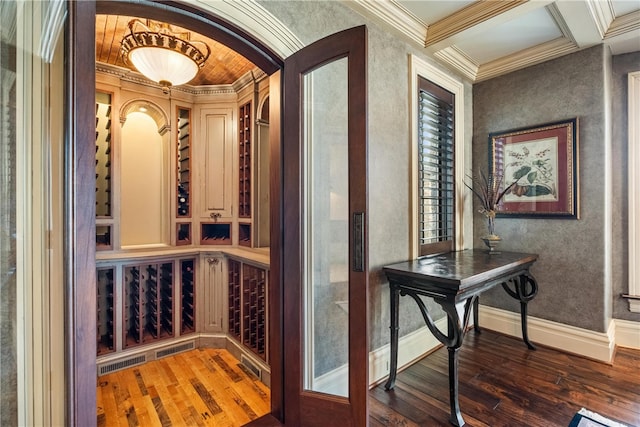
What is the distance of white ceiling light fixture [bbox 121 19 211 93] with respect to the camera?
7.07ft

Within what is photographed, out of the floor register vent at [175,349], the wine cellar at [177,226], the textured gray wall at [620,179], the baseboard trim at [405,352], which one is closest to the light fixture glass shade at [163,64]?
the wine cellar at [177,226]

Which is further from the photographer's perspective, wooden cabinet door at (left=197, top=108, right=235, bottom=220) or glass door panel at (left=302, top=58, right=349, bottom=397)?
wooden cabinet door at (left=197, top=108, right=235, bottom=220)

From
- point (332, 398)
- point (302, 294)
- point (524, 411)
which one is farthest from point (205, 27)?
point (524, 411)

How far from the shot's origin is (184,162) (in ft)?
11.1

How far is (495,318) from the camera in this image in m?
3.14

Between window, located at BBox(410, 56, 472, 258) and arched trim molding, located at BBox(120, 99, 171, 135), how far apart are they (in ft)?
8.65

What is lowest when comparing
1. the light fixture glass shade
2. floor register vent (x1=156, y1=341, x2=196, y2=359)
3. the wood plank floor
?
the wood plank floor

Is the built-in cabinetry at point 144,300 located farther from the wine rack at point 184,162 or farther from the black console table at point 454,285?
the black console table at point 454,285

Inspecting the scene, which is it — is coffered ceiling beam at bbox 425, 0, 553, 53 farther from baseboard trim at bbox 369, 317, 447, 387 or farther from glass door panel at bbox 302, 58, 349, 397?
baseboard trim at bbox 369, 317, 447, 387

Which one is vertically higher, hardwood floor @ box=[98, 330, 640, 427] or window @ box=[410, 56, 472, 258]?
window @ box=[410, 56, 472, 258]

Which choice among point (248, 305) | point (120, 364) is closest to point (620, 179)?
point (248, 305)

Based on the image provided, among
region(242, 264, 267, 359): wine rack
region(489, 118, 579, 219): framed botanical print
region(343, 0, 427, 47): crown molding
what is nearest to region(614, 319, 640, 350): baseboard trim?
region(489, 118, 579, 219): framed botanical print

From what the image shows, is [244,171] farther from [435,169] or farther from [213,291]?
[435,169]

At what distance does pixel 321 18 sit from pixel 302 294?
71.0 inches
